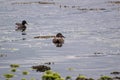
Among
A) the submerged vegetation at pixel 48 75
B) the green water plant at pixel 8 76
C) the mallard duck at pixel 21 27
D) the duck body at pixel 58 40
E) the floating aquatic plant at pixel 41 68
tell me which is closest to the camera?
the submerged vegetation at pixel 48 75

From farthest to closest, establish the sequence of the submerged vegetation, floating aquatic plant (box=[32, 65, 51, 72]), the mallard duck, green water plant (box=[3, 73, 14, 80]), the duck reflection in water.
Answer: the mallard duck
the duck reflection in water
floating aquatic plant (box=[32, 65, 51, 72])
green water plant (box=[3, 73, 14, 80])
the submerged vegetation

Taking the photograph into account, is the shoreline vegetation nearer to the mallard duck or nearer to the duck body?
the duck body

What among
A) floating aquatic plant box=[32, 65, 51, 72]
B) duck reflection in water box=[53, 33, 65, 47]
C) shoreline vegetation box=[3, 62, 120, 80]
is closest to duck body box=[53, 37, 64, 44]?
duck reflection in water box=[53, 33, 65, 47]

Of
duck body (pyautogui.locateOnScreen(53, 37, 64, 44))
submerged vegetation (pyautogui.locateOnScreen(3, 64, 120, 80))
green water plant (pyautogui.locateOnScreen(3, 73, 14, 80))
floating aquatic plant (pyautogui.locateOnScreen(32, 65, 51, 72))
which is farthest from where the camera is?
duck body (pyautogui.locateOnScreen(53, 37, 64, 44))

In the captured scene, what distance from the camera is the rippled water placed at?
2962cm

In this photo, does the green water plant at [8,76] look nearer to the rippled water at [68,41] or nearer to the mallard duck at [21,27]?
the rippled water at [68,41]

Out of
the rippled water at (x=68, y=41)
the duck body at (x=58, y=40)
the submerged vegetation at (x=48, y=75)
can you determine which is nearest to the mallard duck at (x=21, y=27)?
the rippled water at (x=68, y=41)

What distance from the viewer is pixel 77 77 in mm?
24266

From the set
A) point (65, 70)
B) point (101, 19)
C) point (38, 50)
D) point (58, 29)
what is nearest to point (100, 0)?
point (101, 19)

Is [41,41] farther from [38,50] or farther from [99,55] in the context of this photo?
[99,55]

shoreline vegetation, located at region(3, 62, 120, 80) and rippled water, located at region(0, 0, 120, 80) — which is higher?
rippled water, located at region(0, 0, 120, 80)

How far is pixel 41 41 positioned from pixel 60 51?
20.5 feet

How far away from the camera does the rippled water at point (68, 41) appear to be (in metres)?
29.6

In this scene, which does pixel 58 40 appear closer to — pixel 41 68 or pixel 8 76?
pixel 41 68
